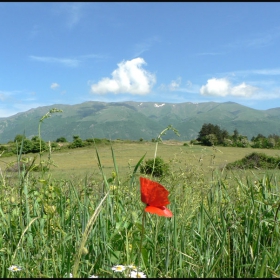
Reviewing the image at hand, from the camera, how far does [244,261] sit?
182 cm

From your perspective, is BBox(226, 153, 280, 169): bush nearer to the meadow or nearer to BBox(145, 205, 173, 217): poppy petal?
the meadow

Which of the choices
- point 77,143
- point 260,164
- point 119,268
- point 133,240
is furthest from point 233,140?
point 77,143

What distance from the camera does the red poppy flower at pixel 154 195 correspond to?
3.51 feet

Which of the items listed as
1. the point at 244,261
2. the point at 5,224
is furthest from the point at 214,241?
the point at 5,224

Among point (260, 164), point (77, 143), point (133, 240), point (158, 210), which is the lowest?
point (77, 143)

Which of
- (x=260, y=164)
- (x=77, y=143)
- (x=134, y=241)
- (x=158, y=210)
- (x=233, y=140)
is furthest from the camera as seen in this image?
(x=77, y=143)

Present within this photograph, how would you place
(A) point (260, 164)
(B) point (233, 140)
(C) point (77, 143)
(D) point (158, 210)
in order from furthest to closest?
(C) point (77, 143), (A) point (260, 164), (B) point (233, 140), (D) point (158, 210)

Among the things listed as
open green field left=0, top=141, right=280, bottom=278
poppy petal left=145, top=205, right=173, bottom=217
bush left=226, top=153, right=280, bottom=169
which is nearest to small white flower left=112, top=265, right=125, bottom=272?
open green field left=0, top=141, right=280, bottom=278

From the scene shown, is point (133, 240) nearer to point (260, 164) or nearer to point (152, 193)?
point (152, 193)

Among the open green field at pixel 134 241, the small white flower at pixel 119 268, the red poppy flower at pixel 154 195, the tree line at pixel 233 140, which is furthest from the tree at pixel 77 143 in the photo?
the red poppy flower at pixel 154 195

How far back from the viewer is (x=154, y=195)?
1078mm

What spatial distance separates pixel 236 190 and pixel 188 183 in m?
0.43

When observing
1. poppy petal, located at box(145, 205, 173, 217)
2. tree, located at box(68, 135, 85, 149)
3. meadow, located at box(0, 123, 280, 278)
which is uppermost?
poppy petal, located at box(145, 205, 173, 217)

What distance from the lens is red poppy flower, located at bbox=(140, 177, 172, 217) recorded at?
107 cm
